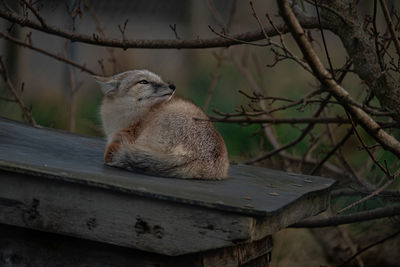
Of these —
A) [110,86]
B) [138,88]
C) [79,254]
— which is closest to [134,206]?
[79,254]

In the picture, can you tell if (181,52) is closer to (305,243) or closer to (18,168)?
(305,243)

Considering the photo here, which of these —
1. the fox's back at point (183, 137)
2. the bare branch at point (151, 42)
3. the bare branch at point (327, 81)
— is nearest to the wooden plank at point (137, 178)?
the fox's back at point (183, 137)

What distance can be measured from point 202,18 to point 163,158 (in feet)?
13.4

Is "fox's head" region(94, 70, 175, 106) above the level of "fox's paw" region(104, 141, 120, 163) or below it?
above

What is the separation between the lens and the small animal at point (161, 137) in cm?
239

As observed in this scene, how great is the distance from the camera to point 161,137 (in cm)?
242

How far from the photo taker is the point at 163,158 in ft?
7.78

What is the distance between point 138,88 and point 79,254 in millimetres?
911

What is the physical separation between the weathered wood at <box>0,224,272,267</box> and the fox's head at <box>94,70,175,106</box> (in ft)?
2.60

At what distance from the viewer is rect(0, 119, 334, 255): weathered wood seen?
6.17ft

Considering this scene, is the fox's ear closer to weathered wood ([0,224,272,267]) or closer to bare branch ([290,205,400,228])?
weathered wood ([0,224,272,267])

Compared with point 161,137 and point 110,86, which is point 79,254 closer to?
point 161,137

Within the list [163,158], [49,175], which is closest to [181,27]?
[163,158]

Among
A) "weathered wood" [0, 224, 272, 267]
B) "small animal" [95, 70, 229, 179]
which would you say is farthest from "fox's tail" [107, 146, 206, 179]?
"weathered wood" [0, 224, 272, 267]
